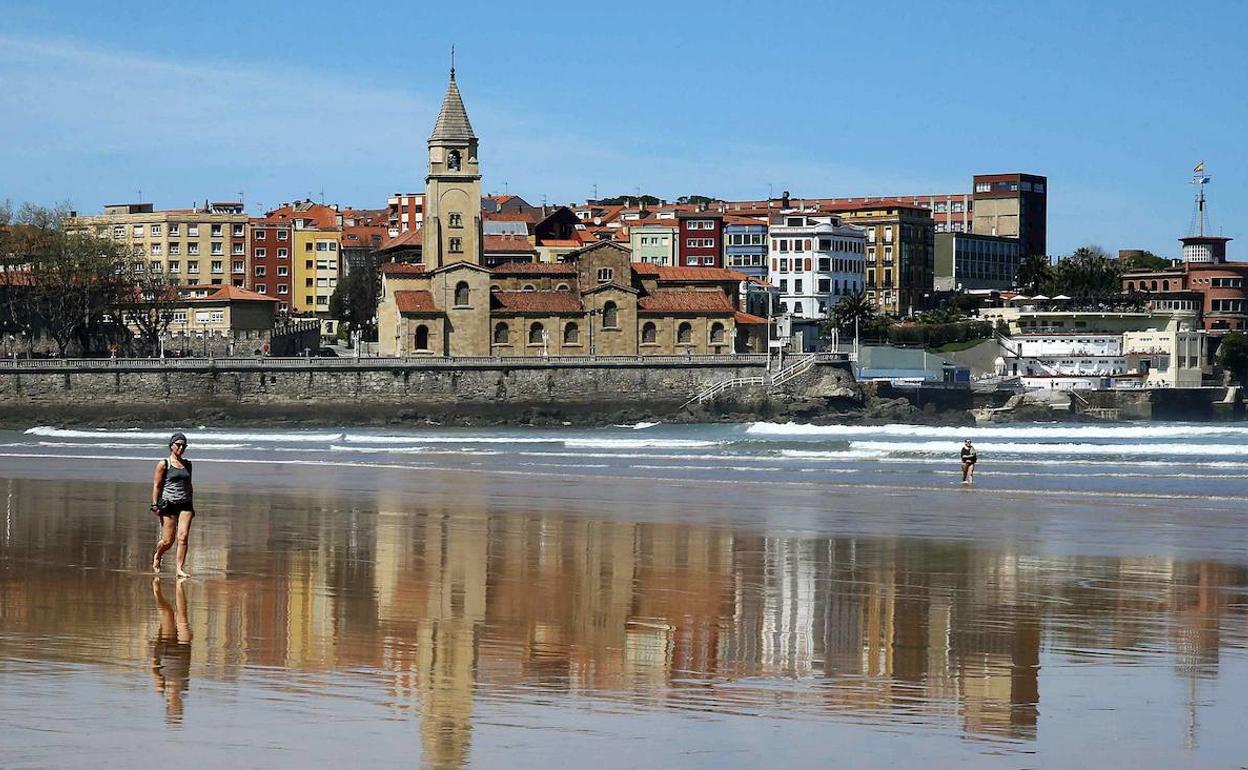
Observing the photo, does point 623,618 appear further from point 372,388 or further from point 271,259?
point 271,259

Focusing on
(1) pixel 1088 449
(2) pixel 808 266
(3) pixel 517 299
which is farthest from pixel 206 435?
(2) pixel 808 266

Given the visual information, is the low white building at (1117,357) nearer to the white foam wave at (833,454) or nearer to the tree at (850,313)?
the tree at (850,313)

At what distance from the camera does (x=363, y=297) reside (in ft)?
A: 369

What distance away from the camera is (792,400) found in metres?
75.4

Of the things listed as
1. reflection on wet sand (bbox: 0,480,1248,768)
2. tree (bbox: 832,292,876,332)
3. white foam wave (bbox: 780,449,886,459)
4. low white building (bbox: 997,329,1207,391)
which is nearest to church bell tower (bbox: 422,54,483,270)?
tree (bbox: 832,292,876,332)

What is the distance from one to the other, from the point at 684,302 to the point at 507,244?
521 inches

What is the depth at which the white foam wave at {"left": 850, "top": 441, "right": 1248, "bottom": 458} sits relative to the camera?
4606 cm

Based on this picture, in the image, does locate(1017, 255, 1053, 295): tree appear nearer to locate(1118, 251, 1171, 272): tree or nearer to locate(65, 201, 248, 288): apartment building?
locate(1118, 251, 1171, 272): tree

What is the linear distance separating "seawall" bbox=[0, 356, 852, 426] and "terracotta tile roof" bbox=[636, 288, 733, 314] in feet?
18.4

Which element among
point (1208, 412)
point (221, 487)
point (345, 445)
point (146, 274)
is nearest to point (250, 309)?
point (146, 274)

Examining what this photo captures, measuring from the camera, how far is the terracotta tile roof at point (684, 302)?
83000mm

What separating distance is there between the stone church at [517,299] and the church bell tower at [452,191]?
5cm

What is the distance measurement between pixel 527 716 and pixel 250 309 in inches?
3593

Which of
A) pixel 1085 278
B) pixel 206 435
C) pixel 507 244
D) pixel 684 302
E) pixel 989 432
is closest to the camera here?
pixel 206 435
